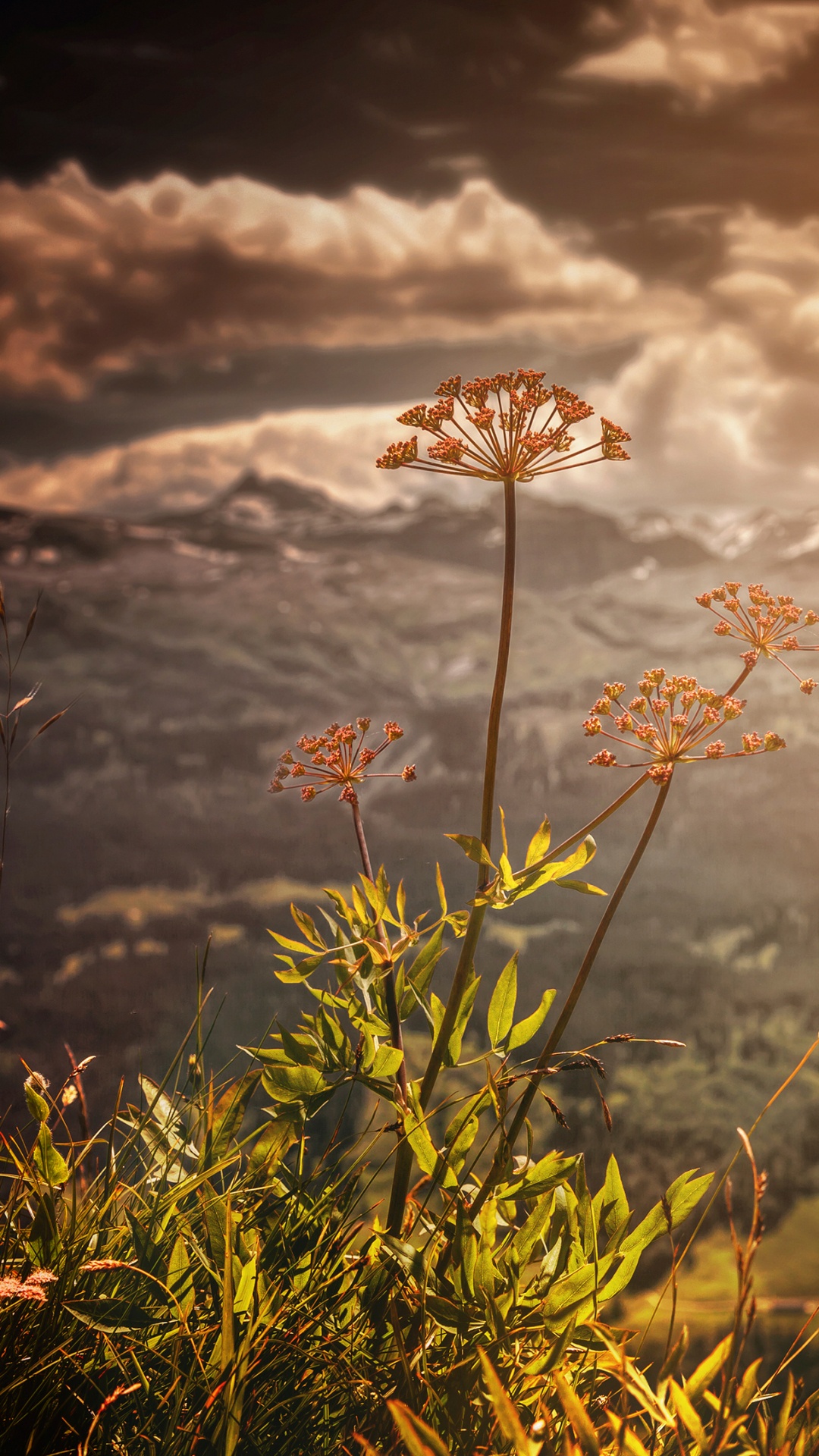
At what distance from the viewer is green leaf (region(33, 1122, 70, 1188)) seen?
0.39m

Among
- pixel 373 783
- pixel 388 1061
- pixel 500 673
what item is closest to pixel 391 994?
pixel 388 1061

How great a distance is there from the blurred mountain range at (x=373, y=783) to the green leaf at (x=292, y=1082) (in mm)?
282

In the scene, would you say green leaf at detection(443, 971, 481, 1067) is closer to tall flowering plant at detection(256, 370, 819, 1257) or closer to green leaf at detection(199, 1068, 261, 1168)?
tall flowering plant at detection(256, 370, 819, 1257)

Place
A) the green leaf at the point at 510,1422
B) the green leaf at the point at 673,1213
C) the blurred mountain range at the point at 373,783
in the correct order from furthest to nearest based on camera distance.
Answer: the blurred mountain range at the point at 373,783, the green leaf at the point at 673,1213, the green leaf at the point at 510,1422

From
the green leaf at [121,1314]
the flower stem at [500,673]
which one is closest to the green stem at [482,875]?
the flower stem at [500,673]

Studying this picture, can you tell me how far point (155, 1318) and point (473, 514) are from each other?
2.03 m

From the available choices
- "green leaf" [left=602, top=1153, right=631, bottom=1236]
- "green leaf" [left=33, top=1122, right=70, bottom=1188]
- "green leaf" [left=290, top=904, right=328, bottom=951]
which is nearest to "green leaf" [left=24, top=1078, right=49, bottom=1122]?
"green leaf" [left=33, top=1122, right=70, bottom=1188]

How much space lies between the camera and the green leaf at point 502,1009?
383 millimetres

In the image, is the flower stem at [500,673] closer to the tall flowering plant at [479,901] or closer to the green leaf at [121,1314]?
the tall flowering plant at [479,901]

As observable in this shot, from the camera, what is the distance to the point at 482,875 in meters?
0.32

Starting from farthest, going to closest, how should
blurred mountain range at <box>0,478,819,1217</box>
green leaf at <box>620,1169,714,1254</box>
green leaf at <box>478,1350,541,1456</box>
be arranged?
blurred mountain range at <box>0,478,819,1217</box>
green leaf at <box>620,1169,714,1254</box>
green leaf at <box>478,1350,541,1456</box>

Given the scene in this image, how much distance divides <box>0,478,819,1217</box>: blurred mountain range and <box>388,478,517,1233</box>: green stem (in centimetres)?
30

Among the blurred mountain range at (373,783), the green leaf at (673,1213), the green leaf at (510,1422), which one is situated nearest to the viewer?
the green leaf at (510,1422)

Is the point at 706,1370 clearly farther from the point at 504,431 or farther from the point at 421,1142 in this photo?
the point at 504,431
